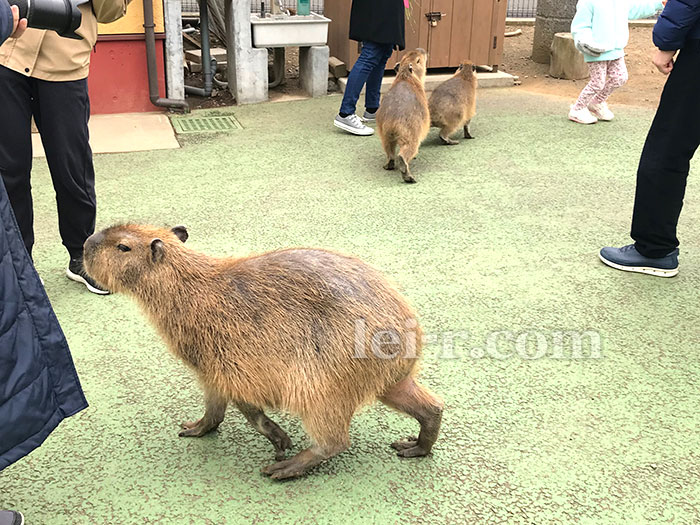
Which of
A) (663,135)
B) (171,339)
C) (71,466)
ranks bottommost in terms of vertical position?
(71,466)

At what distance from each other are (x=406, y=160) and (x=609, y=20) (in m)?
2.63

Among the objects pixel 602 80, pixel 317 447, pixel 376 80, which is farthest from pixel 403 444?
pixel 602 80

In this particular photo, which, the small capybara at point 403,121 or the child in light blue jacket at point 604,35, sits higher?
the child in light blue jacket at point 604,35

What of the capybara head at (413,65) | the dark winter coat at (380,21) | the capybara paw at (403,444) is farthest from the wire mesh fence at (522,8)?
the capybara paw at (403,444)

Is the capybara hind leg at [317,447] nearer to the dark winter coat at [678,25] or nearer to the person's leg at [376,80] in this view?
the dark winter coat at [678,25]

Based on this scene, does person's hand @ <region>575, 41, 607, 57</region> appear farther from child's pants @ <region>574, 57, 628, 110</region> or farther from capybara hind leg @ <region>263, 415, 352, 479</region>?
capybara hind leg @ <region>263, 415, 352, 479</region>

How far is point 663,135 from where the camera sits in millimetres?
3432

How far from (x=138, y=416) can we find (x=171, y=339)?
55cm

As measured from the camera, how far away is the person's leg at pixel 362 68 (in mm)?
5809

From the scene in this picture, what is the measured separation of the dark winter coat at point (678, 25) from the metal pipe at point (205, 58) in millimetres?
4574

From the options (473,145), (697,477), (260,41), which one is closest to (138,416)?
(697,477)

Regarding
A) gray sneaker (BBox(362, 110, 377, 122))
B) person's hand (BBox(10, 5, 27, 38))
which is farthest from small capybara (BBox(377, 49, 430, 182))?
person's hand (BBox(10, 5, 27, 38))

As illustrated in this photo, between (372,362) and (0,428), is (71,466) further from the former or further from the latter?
(372,362)

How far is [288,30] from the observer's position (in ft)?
21.6
